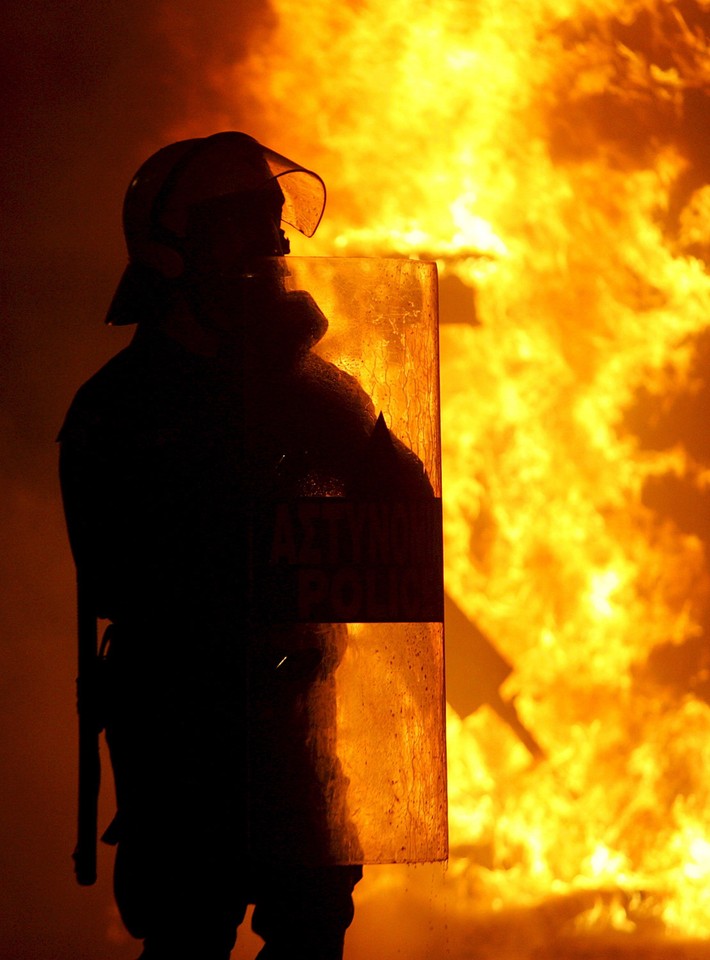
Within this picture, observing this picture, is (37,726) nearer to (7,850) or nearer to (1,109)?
(7,850)

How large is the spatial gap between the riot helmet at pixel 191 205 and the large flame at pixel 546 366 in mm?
616

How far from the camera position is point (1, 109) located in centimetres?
196

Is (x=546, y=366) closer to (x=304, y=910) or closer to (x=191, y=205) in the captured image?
(x=191, y=205)

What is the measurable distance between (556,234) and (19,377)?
3.12ft

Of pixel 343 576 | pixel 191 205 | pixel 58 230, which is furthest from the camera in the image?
pixel 58 230

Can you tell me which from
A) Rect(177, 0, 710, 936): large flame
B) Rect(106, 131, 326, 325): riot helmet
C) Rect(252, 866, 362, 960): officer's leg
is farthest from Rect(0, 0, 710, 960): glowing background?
Rect(252, 866, 362, 960): officer's leg

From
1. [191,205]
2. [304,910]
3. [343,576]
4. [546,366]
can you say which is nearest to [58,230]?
[191,205]

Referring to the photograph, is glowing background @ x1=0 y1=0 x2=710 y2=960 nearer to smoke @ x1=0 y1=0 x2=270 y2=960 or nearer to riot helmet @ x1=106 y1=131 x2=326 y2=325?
smoke @ x1=0 y1=0 x2=270 y2=960

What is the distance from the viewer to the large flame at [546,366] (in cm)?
195

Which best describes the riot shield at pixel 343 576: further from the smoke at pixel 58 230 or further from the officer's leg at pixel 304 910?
the smoke at pixel 58 230

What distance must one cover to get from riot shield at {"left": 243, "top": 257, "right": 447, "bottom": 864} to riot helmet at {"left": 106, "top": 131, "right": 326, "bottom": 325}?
0.46 feet

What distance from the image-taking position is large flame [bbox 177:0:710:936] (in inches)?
76.9

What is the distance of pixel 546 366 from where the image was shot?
80.2 inches

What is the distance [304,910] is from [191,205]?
2.52 feet
